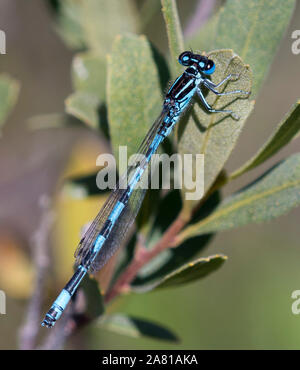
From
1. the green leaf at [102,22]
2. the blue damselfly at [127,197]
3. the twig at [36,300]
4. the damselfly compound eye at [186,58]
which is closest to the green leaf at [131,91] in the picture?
the blue damselfly at [127,197]

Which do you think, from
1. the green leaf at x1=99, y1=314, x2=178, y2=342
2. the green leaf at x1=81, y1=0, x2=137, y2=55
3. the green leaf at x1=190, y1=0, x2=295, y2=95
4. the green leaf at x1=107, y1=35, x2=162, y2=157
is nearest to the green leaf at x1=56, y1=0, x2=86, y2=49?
the green leaf at x1=81, y1=0, x2=137, y2=55

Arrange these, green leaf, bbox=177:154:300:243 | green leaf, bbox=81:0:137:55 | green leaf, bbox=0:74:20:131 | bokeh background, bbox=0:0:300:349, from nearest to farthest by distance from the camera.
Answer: green leaf, bbox=177:154:300:243 → green leaf, bbox=0:74:20:131 → green leaf, bbox=81:0:137:55 → bokeh background, bbox=0:0:300:349

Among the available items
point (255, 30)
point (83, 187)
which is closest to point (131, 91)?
point (255, 30)

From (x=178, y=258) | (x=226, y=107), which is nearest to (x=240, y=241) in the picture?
(x=178, y=258)

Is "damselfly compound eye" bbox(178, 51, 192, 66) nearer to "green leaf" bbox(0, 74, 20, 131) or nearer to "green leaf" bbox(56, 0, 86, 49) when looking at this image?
"green leaf" bbox(56, 0, 86, 49)

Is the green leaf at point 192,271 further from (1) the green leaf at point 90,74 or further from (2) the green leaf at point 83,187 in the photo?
(1) the green leaf at point 90,74
